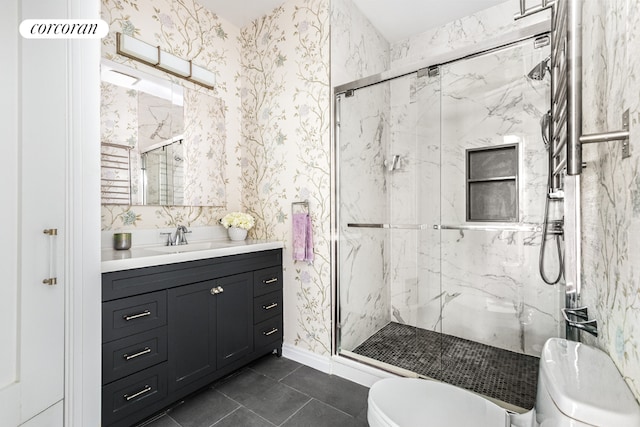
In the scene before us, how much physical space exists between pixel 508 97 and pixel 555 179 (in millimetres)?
640

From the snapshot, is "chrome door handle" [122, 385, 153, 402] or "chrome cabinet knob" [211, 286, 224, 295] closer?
"chrome door handle" [122, 385, 153, 402]

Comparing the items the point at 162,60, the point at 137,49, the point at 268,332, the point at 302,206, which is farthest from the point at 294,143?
the point at 268,332

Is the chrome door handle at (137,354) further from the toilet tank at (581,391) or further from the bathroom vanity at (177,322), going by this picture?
the toilet tank at (581,391)

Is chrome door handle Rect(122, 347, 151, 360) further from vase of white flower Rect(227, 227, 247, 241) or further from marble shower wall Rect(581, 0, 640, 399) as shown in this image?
marble shower wall Rect(581, 0, 640, 399)

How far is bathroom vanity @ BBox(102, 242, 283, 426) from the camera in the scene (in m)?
1.39

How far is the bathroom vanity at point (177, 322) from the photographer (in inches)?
54.8

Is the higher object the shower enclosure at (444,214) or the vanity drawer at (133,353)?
the shower enclosure at (444,214)

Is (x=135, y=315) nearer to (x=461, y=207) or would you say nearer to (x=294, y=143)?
(x=294, y=143)

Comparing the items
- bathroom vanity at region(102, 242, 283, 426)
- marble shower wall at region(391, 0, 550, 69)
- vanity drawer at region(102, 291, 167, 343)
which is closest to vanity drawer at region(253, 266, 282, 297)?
bathroom vanity at region(102, 242, 283, 426)

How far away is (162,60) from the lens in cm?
212

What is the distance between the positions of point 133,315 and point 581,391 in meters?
1.69

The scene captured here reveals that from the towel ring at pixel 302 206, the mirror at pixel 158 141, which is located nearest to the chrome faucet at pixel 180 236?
the mirror at pixel 158 141

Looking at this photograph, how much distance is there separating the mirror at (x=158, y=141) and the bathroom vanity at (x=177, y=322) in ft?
1.80

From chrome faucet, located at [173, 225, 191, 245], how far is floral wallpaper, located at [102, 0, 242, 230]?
0.10 m
